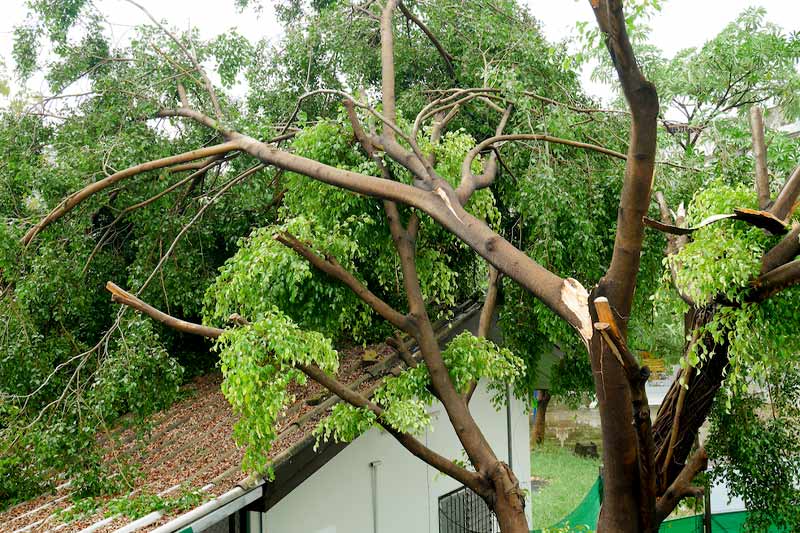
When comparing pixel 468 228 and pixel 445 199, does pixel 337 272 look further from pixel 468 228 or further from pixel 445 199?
pixel 468 228

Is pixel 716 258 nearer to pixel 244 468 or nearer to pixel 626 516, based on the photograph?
pixel 626 516

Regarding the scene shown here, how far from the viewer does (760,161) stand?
4402 mm

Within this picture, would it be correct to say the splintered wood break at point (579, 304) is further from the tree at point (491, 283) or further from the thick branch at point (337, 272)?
the thick branch at point (337, 272)

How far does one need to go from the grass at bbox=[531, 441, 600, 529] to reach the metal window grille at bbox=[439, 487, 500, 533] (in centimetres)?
600

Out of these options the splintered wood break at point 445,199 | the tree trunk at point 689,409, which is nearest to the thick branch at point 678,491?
the tree trunk at point 689,409

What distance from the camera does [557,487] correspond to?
68.0 ft

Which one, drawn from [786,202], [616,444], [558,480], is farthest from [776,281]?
[558,480]

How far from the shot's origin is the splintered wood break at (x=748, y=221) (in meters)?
3.53

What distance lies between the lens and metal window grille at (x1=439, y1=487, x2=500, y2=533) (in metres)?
9.91

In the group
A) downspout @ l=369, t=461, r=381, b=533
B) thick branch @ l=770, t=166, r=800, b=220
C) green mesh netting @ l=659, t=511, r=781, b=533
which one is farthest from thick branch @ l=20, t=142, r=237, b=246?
green mesh netting @ l=659, t=511, r=781, b=533

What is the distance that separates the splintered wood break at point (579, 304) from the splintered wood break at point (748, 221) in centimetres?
51

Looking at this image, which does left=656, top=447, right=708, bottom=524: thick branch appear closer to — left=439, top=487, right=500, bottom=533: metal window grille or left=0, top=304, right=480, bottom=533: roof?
left=0, top=304, right=480, bottom=533: roof

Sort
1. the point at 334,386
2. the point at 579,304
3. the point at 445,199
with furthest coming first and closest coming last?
the point at 334,386 < the point at 445,199 < the point at 579,304

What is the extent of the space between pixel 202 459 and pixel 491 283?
3.24 meters
